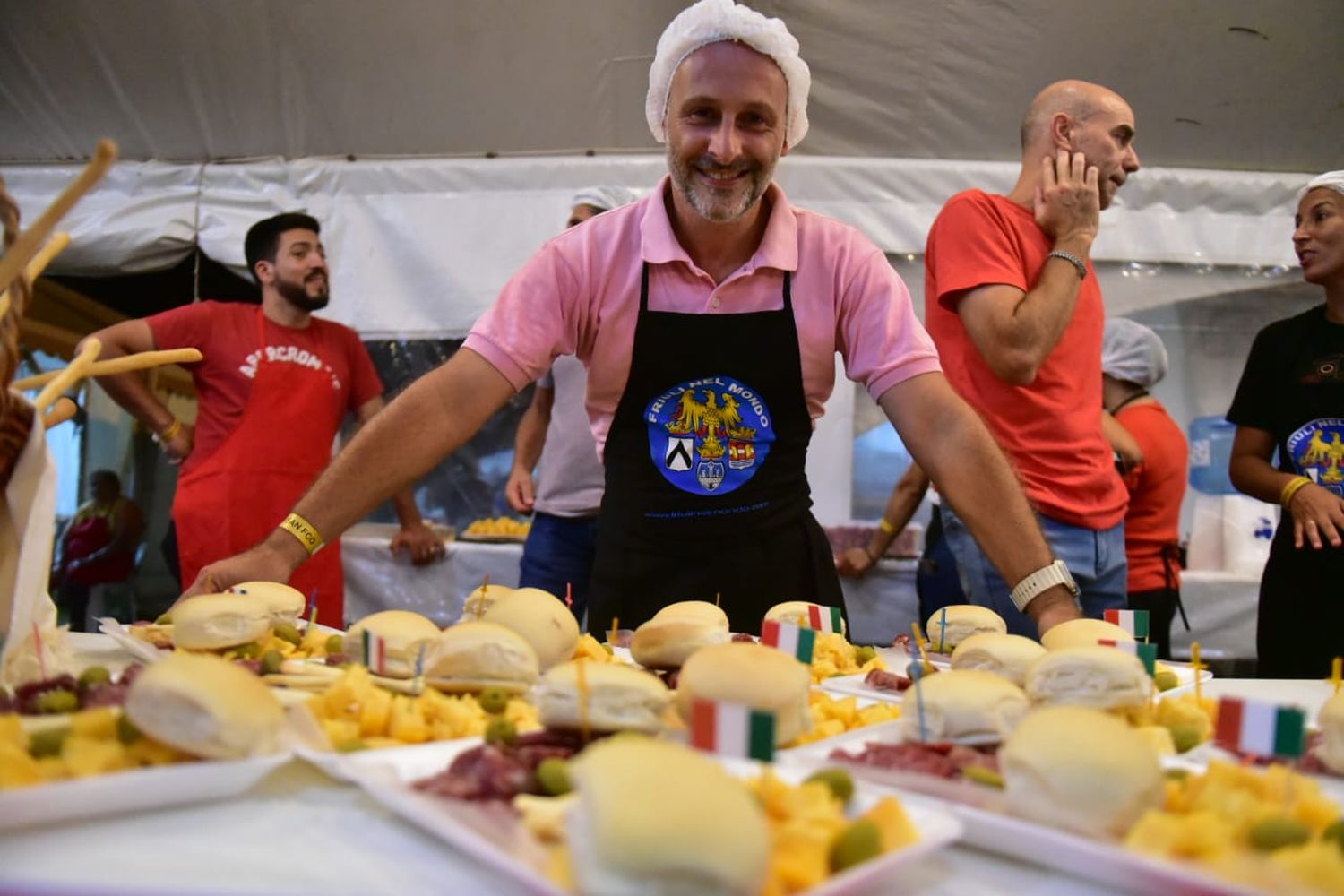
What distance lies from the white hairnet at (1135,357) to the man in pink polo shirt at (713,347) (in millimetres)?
2168

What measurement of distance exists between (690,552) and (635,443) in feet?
0.83

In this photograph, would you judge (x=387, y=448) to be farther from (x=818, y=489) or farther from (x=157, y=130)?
(x=157, y=130)

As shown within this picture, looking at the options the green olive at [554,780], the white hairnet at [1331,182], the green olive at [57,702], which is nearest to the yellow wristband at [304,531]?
the green olive at [57,702]

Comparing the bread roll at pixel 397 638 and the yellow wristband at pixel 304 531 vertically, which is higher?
the yellow wristband at pixel 304 531

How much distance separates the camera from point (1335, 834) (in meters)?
0.78

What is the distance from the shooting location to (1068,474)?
2.46 m

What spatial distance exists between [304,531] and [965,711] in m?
1.23

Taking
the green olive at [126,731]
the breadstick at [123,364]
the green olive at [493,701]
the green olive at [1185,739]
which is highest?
the breadstick at [123,364]

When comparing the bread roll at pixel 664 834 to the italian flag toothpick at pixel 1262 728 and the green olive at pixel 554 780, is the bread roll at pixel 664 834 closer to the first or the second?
the green olive at pixel 554 780

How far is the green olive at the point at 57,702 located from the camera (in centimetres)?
102

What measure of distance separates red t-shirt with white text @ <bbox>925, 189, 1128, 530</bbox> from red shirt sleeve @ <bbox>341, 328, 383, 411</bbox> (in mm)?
2362

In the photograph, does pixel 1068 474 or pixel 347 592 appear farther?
pixel 347 592

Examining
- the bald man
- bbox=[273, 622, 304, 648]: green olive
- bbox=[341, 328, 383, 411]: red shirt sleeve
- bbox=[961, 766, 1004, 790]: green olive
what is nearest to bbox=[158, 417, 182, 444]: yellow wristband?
bbox=[341, 328, 383, 411]: red shirt sleeve

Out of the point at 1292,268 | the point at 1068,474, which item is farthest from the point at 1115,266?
the point at 1068,474
